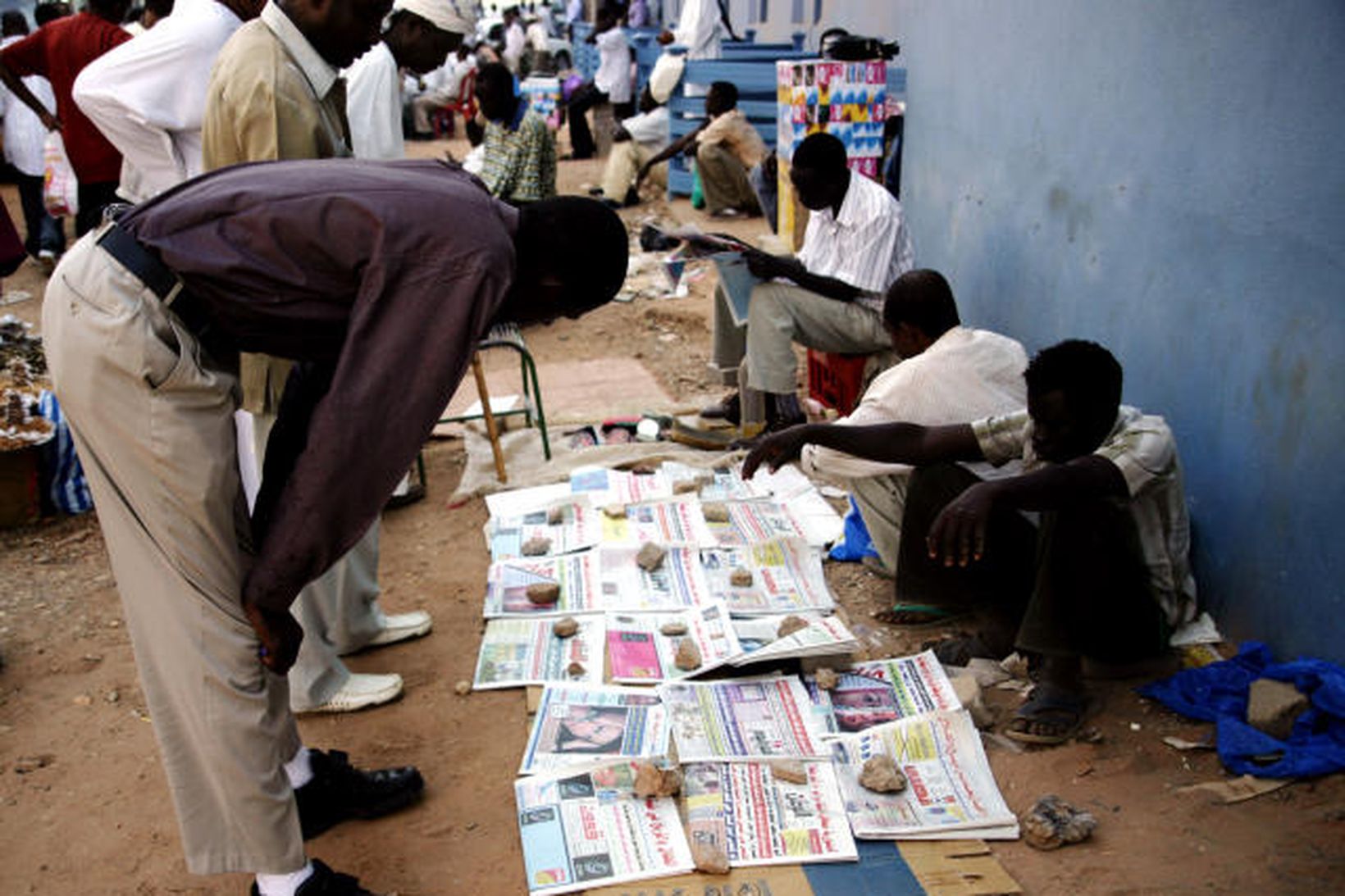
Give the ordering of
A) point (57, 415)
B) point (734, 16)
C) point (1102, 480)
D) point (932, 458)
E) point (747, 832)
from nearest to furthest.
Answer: point (747, 832), point (1102, 480), point (932, 458), point (57, 415), point (734, 16)

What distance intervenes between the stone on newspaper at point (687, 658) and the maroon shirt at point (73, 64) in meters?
5.31

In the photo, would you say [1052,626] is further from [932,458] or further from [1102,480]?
[932,458]

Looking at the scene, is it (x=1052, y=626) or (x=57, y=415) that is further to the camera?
(x=57, y=415)

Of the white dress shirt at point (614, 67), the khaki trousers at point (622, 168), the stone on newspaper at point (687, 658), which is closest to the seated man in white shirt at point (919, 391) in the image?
the stone on newspaper at point (687, 658)

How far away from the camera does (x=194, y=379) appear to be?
165 centimetres

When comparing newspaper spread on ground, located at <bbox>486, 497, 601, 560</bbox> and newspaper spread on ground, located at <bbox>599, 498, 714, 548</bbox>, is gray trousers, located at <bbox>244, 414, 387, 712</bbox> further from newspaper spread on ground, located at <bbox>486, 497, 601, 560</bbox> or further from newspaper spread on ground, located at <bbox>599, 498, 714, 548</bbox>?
newspaper spread on ground, located at <bbox>599, 498, 714, 548</bbox>

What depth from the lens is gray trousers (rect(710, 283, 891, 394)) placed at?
4.20m

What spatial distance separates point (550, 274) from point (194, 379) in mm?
577

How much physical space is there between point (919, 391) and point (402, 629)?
1654 millimetres

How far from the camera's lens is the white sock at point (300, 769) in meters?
2.29

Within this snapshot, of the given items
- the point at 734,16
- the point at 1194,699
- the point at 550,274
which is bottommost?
the point at 1194,699

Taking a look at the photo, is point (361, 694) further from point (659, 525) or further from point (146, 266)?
point (146, 266)

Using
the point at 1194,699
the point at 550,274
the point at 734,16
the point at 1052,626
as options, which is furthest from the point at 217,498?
the point at 734,16

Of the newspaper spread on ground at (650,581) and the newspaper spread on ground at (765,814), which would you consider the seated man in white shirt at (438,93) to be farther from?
the newspaper spread on ground at (765,814)
